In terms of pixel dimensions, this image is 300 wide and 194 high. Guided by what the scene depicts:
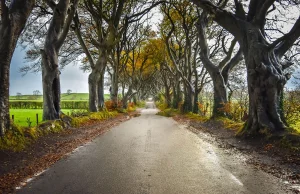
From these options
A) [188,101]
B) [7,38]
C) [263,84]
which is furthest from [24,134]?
[188,101]

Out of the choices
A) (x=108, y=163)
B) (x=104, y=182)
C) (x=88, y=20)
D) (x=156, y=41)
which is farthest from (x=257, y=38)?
(x=156, y=41)

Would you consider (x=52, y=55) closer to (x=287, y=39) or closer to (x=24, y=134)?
(x=24, y=134)

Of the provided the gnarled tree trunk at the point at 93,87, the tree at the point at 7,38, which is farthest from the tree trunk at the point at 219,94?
the tree at the point at 7,38

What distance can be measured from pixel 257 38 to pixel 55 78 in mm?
9985

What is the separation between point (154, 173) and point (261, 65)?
21.1 feet

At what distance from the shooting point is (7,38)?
29.4 ft

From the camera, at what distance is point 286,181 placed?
5.49 metres

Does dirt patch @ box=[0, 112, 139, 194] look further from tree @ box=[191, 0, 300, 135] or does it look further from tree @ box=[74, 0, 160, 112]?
tree @ box=[74, 0, 160, 112]

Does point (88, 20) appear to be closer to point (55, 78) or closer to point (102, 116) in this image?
point (102, 116)

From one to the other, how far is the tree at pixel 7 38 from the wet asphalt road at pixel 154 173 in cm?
260

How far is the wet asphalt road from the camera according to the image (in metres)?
5.04

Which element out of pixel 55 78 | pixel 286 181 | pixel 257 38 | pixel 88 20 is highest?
pixel 88 20

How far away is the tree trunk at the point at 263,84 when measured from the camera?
999cm

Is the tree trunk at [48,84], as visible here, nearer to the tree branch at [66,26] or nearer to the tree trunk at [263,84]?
the tree branch at [66,26]
